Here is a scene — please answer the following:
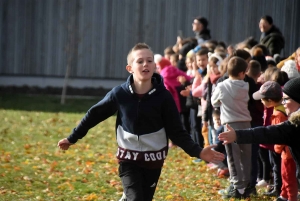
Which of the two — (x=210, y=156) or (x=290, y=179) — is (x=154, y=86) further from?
(x=290, y=179)

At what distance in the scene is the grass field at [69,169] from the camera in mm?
9891

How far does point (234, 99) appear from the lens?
9867 millimetres

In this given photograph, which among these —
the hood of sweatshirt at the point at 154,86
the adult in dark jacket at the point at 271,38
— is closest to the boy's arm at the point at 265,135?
the hood of sweatshirt at the point at 154,86

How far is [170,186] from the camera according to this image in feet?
34.5

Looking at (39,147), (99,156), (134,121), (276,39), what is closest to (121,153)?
(134,121)

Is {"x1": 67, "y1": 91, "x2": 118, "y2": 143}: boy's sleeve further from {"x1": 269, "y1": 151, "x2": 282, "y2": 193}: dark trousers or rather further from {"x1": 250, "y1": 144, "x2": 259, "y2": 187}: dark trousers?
{"x1": 250, "y1": 144, "x2": 259, "y2": 187}: dark trousers

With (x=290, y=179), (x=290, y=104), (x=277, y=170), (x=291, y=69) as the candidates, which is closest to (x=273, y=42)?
(x=291, y=69)

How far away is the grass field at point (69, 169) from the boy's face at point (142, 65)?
266 cm

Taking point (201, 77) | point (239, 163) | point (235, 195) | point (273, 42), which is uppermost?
point (273, 42)

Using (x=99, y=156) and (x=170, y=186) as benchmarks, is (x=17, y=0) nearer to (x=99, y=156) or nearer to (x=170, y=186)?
(x=99, y=156)

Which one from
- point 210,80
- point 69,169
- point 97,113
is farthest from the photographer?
point 69,169

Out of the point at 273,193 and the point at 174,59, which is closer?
the point at 273,193

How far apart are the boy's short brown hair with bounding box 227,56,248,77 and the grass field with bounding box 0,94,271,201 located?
5.18 feet

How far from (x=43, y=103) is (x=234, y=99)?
1275 cm
